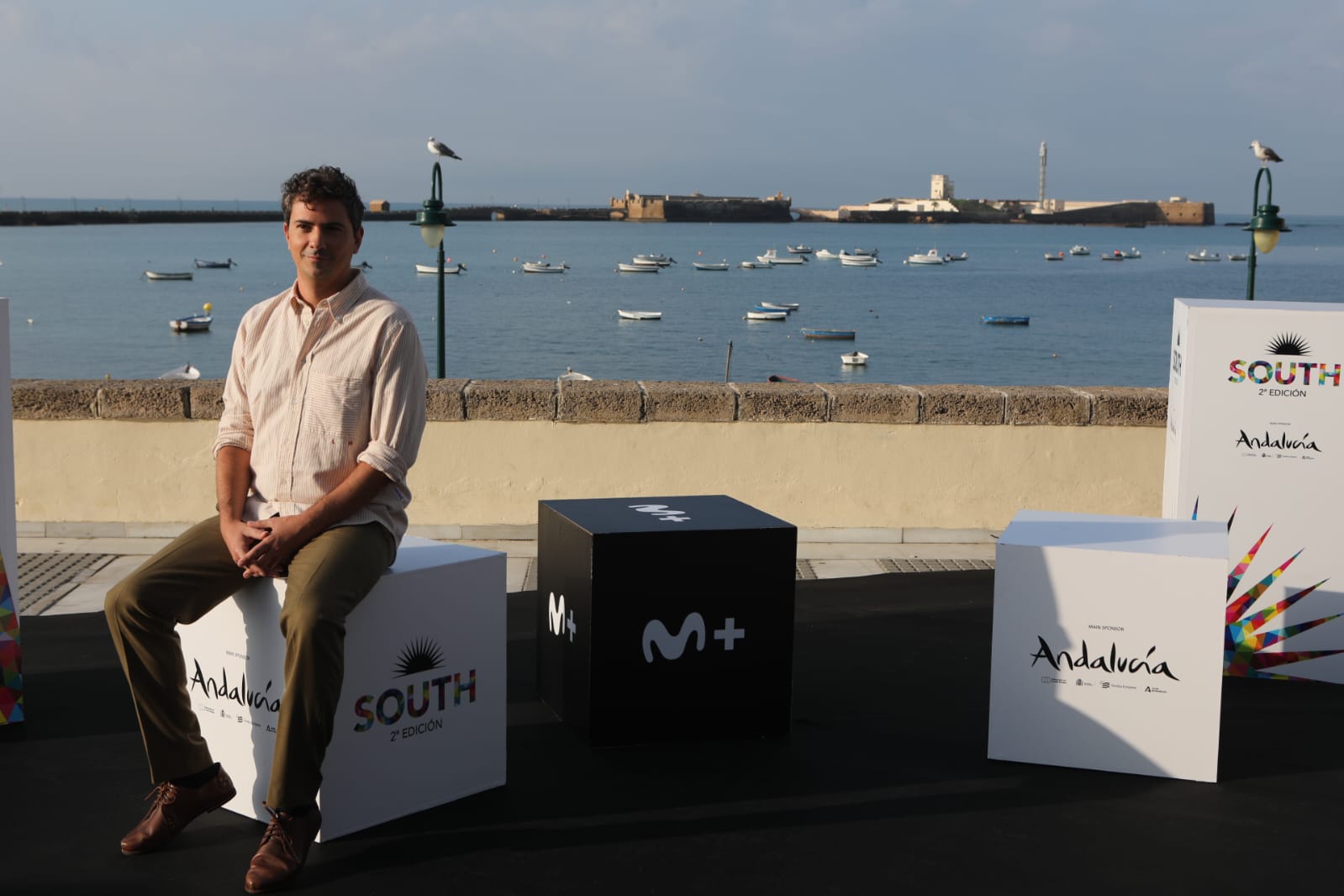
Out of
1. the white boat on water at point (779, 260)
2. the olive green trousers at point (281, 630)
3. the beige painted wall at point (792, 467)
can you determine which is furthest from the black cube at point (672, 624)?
the white boat on water at point (779, 260)

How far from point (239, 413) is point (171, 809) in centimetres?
107

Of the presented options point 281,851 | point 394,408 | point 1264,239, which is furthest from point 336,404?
point 1264,239

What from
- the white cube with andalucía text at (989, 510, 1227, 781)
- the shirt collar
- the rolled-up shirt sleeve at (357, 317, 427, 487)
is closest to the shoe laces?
the rolled-up shirt sleeve at (357, 317, 427, 487)

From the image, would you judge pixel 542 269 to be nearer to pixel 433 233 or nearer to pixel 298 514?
pixel 433 233

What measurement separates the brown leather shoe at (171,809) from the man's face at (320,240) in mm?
1320

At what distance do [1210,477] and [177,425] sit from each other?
16.3ft

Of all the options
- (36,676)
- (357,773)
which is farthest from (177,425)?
(357,773)

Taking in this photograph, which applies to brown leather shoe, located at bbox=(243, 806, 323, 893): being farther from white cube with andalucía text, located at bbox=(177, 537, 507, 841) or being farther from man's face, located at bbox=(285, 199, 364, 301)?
man's face, located at bbox=(285, 199, 364, 301)

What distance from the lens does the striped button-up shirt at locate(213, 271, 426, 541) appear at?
3.58 metres

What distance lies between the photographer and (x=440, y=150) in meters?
10.8

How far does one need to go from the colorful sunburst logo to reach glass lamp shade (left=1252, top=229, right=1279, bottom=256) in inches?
218

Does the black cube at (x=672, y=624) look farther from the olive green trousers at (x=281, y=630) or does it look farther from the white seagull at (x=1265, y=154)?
the white seagull at (x=1265, y=154)

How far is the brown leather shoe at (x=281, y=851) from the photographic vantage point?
125 inches

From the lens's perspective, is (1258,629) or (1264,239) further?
(1264,239)
